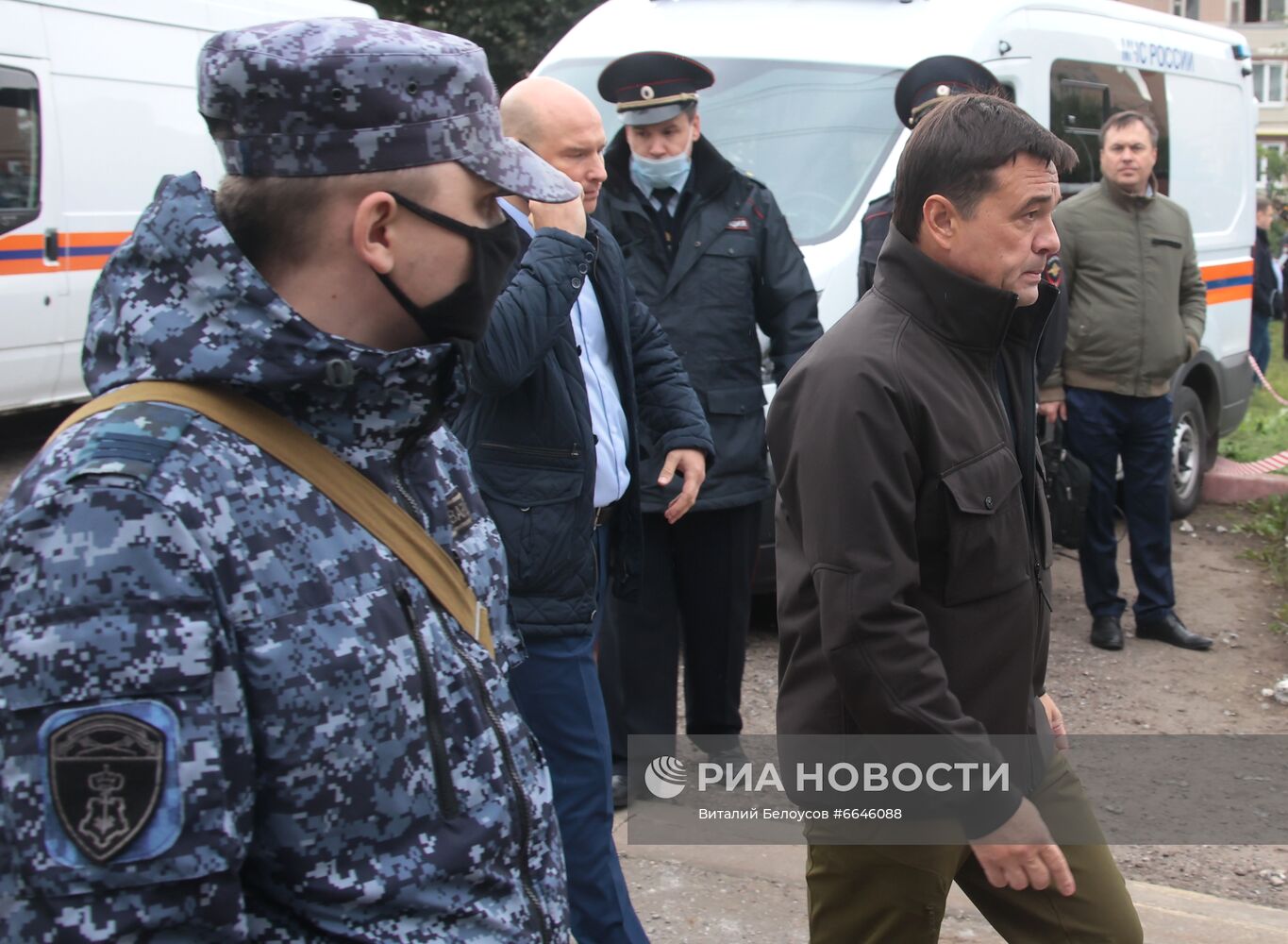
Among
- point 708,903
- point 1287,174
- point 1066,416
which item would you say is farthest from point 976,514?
point 1287,174

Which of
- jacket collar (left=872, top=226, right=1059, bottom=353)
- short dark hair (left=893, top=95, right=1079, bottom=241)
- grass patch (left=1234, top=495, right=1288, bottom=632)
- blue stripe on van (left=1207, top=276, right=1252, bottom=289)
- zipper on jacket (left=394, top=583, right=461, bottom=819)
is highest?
short dark hair (left=893, top=95, right=1079, bottom=241)

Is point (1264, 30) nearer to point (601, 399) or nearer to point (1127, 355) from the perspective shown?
point (1127, 355)

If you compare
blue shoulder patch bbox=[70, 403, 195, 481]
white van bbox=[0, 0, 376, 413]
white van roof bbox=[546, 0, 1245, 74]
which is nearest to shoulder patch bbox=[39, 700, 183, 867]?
blue shoulder patch bbox=[70, 403, 195, 481]

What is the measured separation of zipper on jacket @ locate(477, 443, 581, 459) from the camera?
9.47ft

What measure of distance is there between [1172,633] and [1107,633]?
28 cm

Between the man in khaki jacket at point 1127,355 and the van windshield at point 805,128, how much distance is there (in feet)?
2.75

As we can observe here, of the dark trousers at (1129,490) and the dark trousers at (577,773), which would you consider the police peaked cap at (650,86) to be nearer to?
the dark trousers at (577,773)

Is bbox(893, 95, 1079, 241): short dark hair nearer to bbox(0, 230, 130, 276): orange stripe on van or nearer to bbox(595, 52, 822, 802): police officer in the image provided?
bbox(595, 52, 822, 802): police officer

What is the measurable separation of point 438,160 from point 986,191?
1139 millimetres

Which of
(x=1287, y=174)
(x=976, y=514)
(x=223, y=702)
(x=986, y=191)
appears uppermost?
(x=986, y=191)

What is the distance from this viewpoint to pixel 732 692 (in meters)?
4.39

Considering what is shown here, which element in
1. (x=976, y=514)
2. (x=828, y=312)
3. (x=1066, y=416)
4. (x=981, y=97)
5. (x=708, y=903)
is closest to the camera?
(x=976, y=514)

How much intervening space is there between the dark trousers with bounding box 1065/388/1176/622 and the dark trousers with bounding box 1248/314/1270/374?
27.2 feet

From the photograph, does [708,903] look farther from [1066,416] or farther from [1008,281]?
[1066,416]
